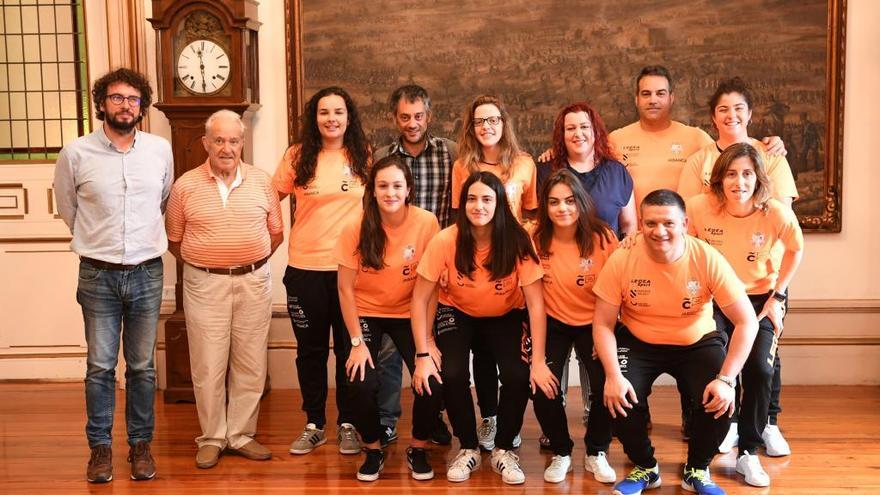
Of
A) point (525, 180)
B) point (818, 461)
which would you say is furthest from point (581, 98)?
point (818, 461)

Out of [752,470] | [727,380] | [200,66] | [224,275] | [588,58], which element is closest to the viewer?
[727,380]

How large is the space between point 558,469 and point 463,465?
34 cm

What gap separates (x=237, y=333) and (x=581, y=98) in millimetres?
2122

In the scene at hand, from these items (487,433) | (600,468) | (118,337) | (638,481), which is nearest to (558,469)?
(600,468)

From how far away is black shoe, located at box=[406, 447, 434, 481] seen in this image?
327 cm

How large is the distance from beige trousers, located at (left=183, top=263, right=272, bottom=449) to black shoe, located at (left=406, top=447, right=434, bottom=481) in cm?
67

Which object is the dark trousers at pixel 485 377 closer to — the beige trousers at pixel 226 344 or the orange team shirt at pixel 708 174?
the beige trousers at pixel 226 344

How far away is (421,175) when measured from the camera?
3.66 metres

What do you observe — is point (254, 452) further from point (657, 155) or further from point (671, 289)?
point (657, 155)

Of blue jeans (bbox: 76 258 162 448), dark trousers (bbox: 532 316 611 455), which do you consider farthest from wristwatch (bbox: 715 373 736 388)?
blue jeans (bbox: 76 258 162 448)

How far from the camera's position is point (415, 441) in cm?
333

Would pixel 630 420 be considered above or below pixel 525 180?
below

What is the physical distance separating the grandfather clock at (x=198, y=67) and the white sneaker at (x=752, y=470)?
105 inches

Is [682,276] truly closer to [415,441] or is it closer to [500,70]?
[415,441]
